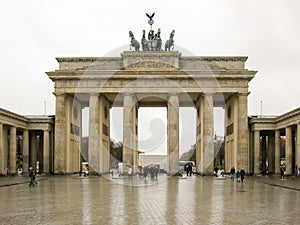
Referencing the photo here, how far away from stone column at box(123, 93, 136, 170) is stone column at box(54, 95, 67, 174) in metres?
8.23

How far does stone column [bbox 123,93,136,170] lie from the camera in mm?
63156

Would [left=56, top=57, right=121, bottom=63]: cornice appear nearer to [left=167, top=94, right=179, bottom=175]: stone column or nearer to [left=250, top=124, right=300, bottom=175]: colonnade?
[left=167, top=94, right=179, bottom=175]: stone column

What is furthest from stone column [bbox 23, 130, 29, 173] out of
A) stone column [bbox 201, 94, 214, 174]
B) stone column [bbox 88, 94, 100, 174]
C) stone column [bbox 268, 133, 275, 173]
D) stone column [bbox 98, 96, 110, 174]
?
stone column [bbox 268, 133, 275, 173]

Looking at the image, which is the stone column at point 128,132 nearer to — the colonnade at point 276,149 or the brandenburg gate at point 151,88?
the brandenburg gate at point 151,88

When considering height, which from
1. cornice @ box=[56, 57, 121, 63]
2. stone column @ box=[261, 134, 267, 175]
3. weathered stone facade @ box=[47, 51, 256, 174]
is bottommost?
stone column @ box=[261, 134, 267, 175]

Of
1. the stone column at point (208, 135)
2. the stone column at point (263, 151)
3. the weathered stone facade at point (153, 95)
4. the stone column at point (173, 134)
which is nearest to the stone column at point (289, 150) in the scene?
the weathered stone facade at point (153, 95)

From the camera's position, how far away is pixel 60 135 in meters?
64.1

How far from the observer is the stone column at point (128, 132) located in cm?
6316

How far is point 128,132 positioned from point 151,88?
653cm

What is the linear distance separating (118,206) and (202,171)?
4245 centimetres

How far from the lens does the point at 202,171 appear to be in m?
62.8

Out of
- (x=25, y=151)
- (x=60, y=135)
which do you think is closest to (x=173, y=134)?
(x=60, y=135)

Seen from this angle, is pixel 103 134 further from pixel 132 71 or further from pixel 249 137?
pixel 249 137

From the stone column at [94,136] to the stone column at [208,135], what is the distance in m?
14.1
